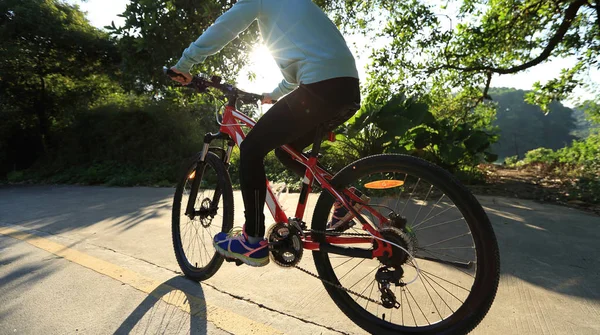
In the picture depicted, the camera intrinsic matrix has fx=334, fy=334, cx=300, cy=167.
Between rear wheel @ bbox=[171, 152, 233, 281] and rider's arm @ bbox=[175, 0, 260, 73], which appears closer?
rider's arm @ bbox=[175, 0, 260, 73]

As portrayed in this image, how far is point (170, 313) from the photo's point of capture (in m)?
1.96

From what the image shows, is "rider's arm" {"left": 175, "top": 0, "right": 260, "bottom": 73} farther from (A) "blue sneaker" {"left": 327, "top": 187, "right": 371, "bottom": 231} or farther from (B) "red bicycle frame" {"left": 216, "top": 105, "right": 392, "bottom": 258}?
(A) "blue sneaker" {"left": 327, "top": 187, "right": 371, "bottom": 231}

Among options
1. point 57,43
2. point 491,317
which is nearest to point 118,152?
point 57,43

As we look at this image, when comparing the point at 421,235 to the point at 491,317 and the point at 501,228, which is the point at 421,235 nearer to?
the point at 501,228

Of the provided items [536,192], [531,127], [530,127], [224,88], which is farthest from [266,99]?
[531,127]

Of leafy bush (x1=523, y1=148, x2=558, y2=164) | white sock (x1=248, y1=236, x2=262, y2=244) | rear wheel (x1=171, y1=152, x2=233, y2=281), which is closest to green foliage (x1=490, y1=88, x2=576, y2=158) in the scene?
leafy bush (x1=523, y1=148, x2=558, y2=164)

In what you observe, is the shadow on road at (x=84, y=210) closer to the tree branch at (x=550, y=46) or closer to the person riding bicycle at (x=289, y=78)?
the person riding bicycle at (x=289, y=78)

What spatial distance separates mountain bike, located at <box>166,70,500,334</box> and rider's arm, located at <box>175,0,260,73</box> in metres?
0.32

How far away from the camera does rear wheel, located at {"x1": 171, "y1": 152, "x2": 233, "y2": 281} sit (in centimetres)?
234

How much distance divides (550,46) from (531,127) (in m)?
86.6

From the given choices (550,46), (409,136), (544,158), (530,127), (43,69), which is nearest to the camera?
(409,136)

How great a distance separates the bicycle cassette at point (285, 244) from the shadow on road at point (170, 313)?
540mm

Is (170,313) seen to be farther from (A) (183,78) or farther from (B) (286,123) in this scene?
(A) (183,78)

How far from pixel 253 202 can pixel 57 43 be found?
46.6 feet
